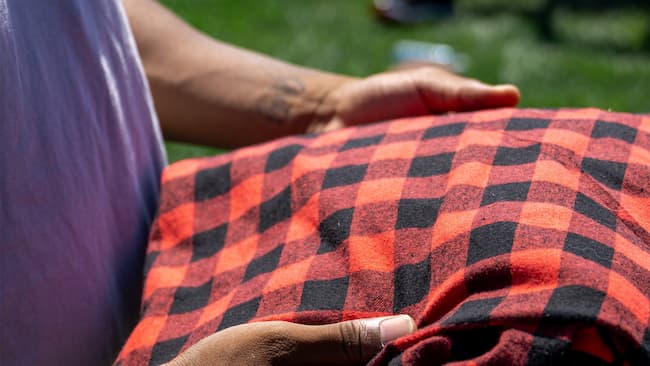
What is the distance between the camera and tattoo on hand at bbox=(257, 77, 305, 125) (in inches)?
61.6

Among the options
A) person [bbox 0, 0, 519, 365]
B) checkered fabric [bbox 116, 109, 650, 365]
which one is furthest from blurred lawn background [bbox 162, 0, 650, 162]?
checkered fabric [bbox 116, 109, 650, 365]

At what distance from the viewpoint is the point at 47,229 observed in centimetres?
109

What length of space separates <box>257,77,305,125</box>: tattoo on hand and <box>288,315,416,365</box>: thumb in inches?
28.2

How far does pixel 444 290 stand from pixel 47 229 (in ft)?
1.94

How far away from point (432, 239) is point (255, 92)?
736mm

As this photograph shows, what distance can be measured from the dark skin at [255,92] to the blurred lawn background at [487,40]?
202 cm

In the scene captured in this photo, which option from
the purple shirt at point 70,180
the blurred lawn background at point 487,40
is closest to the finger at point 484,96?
the purple shirt at point 70,180

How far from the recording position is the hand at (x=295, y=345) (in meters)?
0.91

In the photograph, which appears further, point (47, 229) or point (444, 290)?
point (47, 229)

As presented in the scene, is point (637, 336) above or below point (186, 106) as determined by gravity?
above

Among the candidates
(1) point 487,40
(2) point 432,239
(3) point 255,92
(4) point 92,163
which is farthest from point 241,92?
(1) point 487,40

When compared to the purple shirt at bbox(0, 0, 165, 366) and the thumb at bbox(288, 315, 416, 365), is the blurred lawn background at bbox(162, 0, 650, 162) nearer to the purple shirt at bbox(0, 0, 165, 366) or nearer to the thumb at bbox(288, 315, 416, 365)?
the purple shirt at bbox(0, 0, 165, 366)

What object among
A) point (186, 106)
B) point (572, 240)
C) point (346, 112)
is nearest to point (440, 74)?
point (346, 112)

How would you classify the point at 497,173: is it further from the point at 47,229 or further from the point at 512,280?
the point at 47,229
